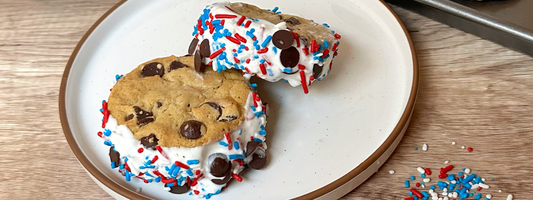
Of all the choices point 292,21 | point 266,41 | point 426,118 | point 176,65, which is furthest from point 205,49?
point 426,118

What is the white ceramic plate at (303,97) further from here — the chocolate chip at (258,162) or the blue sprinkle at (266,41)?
the blue sprinkle at (266,41)

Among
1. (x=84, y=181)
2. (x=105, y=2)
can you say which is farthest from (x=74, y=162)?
(x=105, y=2)

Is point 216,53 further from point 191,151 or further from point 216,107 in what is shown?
point 191,151

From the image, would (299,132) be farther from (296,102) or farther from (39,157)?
(39,157)

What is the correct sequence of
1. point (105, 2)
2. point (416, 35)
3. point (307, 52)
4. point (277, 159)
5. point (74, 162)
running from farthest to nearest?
1. point (105, 2)
2. point (416, 35)
3. point (74, 162)
4. point (277, 159)
5. point (307, 52)

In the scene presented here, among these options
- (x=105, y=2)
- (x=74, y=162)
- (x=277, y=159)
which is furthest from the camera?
(x=105, y=2)

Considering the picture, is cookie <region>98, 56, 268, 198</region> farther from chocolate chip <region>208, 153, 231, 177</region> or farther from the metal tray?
the metal tray
